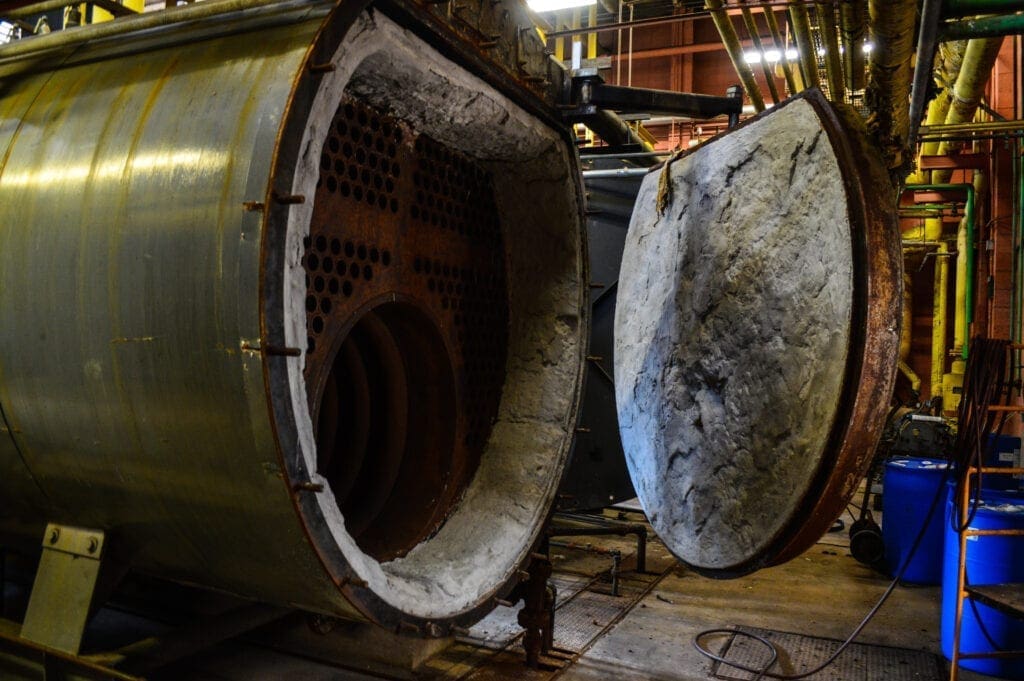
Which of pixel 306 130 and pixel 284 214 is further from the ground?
pixel 306 130

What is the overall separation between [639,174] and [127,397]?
382 cm

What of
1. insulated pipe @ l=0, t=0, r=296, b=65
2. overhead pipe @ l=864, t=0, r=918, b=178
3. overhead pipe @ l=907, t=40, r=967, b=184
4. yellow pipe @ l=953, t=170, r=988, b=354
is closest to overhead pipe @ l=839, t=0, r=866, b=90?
overhead pipe @ l=907, t=40, r=967, b=184

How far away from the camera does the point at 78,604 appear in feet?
7.71

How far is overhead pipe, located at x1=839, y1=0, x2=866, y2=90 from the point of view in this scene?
5.49 meters

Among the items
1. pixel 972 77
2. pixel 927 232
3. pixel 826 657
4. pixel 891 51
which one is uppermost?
pixel 972 77

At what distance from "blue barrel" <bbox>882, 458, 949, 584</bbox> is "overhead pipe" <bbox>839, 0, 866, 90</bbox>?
122 inches

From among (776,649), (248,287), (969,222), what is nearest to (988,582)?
(776,649)

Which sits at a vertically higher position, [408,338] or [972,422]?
[408,338]

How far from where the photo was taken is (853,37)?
5.86m

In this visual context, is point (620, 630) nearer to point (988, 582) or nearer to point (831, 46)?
point (988, 582)

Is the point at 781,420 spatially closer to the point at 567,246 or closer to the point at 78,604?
the point at 567,246

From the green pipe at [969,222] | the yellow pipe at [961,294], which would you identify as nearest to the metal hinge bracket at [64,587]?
the green pipe at [969,222]

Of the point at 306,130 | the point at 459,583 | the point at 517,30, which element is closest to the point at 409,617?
the point at 459,583

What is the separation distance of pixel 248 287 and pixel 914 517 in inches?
211
